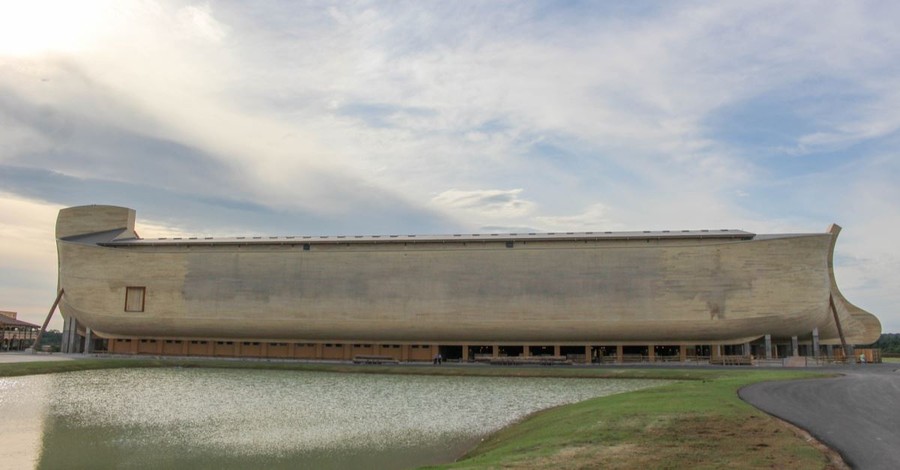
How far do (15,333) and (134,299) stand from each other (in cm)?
2260

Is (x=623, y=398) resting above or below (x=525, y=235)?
below

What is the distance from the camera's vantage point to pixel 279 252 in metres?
71.9

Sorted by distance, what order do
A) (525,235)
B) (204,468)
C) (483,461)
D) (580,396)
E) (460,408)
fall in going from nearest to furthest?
(483,461), (204,468), (460,408), (580,396), (525,235)

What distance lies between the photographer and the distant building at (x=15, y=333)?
3162 inches

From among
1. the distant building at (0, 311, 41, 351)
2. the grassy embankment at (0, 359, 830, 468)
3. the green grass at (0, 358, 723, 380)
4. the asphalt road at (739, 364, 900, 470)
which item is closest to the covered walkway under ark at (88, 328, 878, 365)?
the green grass at (0, 358, 723, 380)

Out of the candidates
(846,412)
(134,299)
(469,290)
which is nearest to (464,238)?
(469,290)

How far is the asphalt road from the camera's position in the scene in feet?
43.4

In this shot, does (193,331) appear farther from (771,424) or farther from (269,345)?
(771,424)

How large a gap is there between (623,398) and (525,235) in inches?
1842

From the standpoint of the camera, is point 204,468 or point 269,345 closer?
point 204,468

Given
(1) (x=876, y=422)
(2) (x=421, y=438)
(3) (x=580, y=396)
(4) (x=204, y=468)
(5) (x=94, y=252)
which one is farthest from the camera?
(5) (x=94, y=252)

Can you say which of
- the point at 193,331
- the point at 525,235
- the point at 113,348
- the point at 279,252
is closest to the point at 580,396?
the point at 525,235

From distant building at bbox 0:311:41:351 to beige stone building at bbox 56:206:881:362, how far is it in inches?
357

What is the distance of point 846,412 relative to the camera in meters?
18.6
